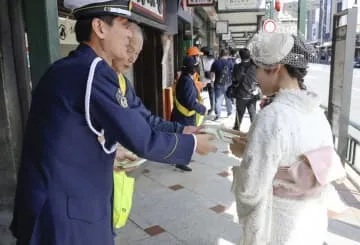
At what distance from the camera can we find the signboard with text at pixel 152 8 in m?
4.27

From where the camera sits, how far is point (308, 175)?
157 centimetres

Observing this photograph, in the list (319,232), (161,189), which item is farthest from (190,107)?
(319,232)

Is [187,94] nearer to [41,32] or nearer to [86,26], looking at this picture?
[41,32]

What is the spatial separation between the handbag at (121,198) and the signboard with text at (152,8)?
2495 millimetres

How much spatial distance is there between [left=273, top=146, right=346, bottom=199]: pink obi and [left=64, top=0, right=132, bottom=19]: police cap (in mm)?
939

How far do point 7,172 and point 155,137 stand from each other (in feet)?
6.04

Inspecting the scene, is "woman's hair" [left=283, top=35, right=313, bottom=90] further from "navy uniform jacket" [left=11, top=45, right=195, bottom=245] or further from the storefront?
the storefront

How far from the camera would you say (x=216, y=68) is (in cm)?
929

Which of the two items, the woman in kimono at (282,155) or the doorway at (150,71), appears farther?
the doorway at (150,71)

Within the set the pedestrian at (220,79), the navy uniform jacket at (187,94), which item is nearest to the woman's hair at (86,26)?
the navy uniform jacket at (187,94)

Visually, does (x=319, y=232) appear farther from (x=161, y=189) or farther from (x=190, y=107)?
(x=190, y=107)

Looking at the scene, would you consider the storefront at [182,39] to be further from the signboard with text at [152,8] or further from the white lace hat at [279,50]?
the white lace hat at [279,50]

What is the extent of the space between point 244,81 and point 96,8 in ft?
21.1

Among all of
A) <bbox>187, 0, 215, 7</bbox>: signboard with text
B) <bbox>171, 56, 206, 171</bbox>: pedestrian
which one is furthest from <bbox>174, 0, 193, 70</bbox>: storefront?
<bbox>171, 56, 206, 171</bbox>: pedestrian
